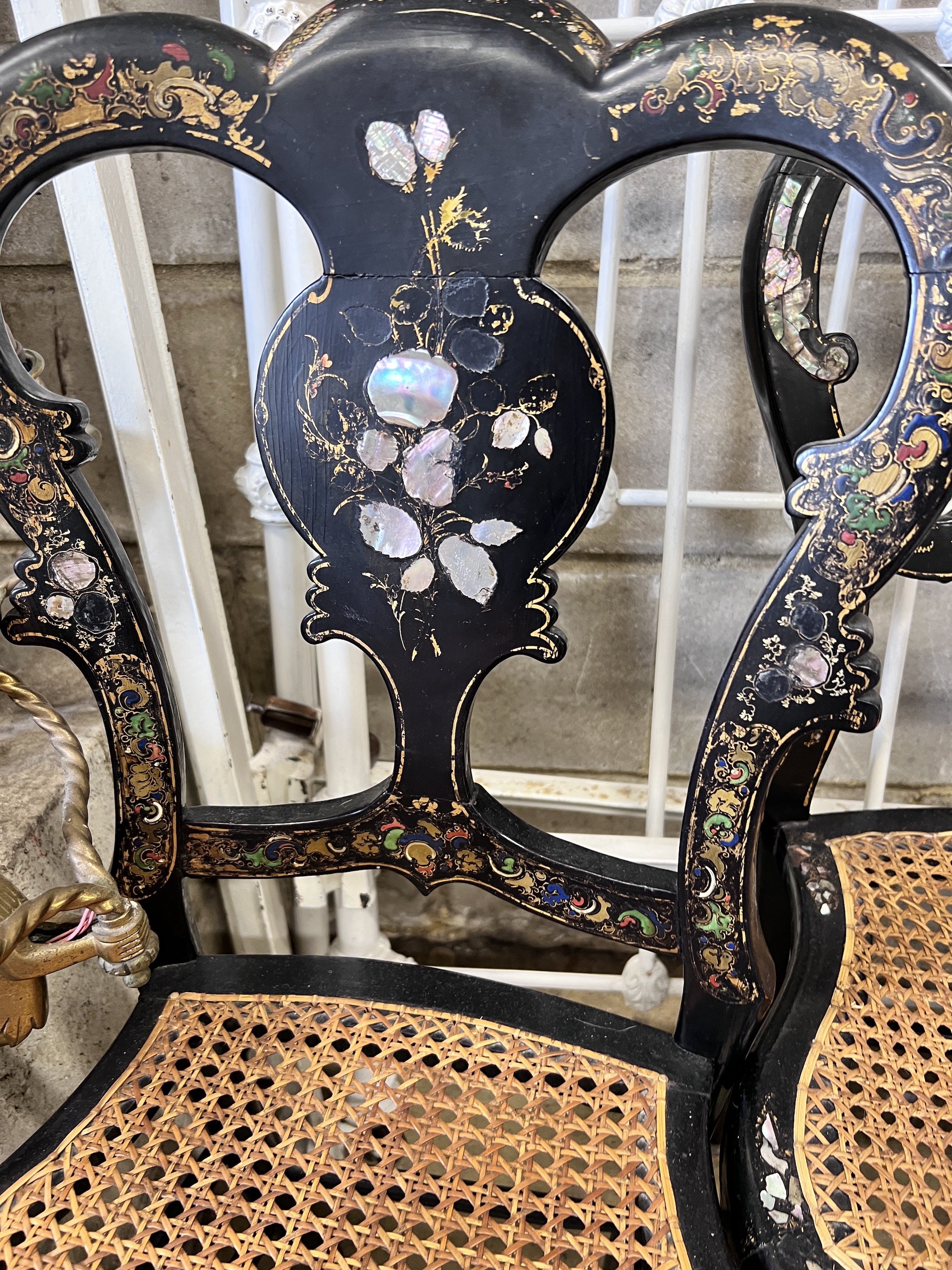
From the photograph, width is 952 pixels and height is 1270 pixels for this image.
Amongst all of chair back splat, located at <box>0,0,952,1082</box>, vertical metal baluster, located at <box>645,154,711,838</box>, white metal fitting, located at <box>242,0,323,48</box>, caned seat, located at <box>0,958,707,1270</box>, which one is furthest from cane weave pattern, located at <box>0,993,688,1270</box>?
white metal fitting, located at <box>242,0,323,48</box>

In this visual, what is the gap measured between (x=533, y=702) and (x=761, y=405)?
1.70ft

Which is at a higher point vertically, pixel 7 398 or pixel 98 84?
pixel 98 84

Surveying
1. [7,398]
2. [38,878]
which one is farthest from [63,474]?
[38,878]

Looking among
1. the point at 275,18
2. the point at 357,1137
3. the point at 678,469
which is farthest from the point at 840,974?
the point at 275,18

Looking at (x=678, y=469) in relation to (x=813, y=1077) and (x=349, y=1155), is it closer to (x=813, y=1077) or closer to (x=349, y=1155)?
(x=813, y=1077)

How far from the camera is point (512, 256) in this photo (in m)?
0.48

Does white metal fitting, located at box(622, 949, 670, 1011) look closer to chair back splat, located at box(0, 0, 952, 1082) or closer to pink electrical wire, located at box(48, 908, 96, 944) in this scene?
chair back splat, located at box(0, 0, 952, 1082)

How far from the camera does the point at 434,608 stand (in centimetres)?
57

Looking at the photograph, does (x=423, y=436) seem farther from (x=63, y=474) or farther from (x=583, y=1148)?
(x=583, y=1148)

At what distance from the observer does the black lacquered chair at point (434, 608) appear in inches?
17.8

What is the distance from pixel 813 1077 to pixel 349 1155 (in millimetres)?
298

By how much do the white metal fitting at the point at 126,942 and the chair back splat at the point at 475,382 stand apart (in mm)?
81

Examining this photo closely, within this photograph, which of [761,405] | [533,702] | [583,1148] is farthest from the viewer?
[533,702]

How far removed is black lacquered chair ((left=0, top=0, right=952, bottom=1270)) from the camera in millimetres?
453
